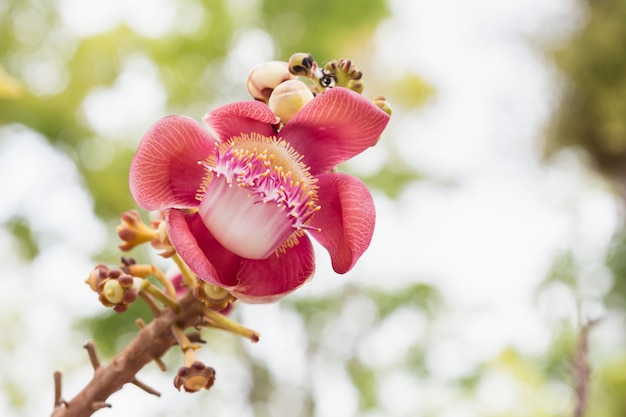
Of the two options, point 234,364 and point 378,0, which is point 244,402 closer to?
point 234,364

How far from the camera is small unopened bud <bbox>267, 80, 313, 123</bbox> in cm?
32

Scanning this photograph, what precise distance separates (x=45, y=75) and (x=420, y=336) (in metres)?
2.00

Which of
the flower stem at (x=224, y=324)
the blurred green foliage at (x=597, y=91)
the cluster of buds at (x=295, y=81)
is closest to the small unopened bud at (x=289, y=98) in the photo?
the cluster of buds at (x=295, y=81)

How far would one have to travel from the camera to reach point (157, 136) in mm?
324

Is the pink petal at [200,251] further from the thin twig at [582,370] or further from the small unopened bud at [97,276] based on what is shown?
the thin twig at [582,370]

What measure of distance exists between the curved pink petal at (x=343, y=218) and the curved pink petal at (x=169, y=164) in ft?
0.20

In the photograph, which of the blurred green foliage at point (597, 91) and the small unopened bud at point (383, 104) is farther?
Answer: the blurred green foliage at point (597, 91)

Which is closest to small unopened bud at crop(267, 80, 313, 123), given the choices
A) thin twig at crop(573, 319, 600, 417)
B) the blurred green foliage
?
thin twig at crop(573, 319, 600, 417)

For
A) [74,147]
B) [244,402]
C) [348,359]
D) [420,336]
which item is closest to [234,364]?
[244,402]

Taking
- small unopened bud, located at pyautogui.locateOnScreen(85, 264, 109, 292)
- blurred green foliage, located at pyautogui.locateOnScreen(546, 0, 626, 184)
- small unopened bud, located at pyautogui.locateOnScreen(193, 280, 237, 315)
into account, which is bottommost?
small unopened bud, located at pyautogui.locateOnScreen(85, 264, 109, 292)

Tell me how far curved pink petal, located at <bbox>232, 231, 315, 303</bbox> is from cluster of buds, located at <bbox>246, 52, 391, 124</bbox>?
66mm

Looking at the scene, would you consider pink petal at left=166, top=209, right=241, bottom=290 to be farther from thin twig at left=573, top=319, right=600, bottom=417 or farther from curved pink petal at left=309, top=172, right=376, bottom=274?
thin twig at left=573, top=319, right=600, bottom=417

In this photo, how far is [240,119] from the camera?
335mm

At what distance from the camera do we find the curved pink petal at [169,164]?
321mm
